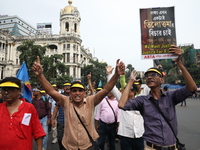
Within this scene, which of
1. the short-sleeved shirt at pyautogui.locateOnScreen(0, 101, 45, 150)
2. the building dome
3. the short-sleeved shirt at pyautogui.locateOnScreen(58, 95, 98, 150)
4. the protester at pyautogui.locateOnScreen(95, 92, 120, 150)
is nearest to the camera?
the short-sleeved shirt at pyautogui.locateOnScreen(0, 101, 45, 150)

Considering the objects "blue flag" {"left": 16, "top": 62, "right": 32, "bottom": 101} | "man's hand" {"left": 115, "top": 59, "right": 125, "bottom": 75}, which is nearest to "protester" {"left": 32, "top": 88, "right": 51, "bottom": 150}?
"blue flag" {"left": 16, "top": 62, "right": 32, "bottom": 101}

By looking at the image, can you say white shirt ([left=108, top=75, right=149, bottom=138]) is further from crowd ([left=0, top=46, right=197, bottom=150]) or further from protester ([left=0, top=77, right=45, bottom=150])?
protester ([left=0, top=77, right=45, bottom=150])

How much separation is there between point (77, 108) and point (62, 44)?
41631 mm

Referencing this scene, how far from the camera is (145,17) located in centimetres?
378

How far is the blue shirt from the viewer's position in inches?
82.4

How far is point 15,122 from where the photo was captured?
2.07 metres

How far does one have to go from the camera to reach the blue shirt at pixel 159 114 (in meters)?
2.09

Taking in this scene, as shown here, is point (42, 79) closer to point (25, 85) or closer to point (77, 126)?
point (77, 126)

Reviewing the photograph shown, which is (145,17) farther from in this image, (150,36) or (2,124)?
(2,124)

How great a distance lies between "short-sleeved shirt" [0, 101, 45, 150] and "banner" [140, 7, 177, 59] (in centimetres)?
274

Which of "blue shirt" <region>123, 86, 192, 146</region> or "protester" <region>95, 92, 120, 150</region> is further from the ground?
"blue shirt" <region>123, 86, 192, 146</region>

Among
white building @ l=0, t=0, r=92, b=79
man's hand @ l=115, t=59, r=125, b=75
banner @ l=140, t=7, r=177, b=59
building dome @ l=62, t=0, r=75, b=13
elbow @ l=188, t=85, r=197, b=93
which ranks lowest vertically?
elbow @ l=188, t=85, r=197, b=93

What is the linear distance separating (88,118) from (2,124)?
1.18 m

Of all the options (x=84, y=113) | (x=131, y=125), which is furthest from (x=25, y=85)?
(x=131, y=125)
